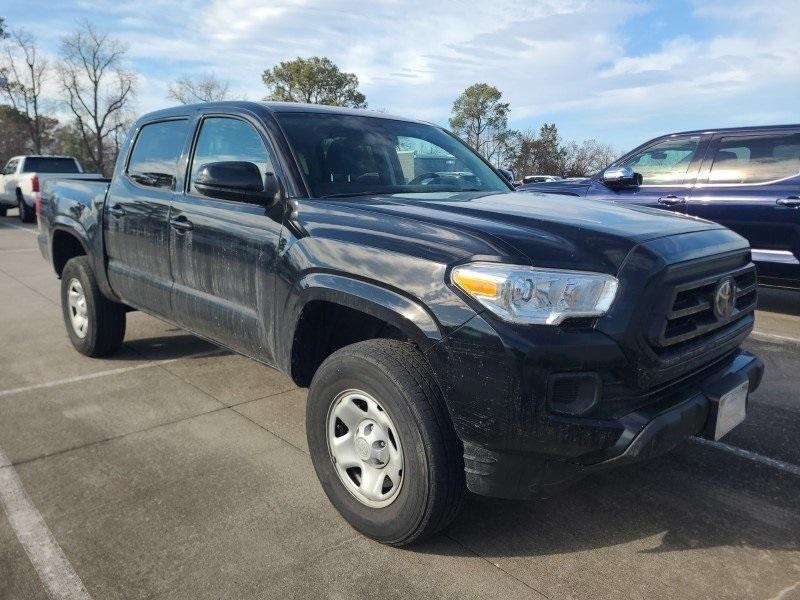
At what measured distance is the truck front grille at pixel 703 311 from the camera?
235 centimetres

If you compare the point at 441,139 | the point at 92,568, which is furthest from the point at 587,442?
the point at 441,139

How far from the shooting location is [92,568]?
244 cm

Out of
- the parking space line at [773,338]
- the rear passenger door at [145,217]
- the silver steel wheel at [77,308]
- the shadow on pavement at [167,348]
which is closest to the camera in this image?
the rear passenger door at [145,217]

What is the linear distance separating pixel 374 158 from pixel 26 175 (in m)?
18.7

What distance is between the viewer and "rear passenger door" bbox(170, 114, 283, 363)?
313 cm

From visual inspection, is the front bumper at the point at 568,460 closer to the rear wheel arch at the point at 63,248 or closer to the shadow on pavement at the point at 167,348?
the shadow on pavement at the point at 167,348

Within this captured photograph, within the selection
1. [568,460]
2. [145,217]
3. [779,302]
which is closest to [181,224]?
[145,217]

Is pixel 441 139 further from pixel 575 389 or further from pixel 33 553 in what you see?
pixel 33 553

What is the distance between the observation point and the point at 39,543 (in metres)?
2.60

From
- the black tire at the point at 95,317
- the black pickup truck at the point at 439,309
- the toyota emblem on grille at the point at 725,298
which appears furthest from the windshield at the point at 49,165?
the toyota emblem on grille at the point at 725,298

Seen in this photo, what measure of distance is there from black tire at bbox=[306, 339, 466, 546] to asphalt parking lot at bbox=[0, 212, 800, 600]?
5.8 inches

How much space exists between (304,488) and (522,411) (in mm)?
1379

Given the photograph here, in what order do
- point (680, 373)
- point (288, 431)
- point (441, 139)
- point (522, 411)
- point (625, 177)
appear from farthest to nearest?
point (625, 177) → point (441, 139) → point (288, 431) → point (680, 373) → point (522, 411)

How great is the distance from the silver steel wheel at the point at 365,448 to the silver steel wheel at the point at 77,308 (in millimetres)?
3174
